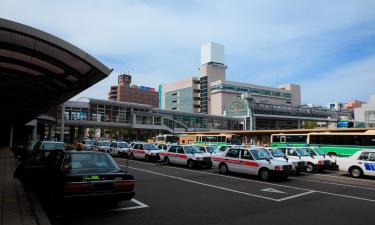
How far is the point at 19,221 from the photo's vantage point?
6758mm

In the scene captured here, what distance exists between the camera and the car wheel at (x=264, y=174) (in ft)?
48.6

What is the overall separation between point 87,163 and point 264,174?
9359 mm

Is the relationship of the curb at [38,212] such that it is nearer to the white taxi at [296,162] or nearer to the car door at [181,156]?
the car door at [181,156]

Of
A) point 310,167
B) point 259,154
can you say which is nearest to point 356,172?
point 310,167

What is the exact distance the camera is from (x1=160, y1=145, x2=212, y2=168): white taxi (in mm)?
20358

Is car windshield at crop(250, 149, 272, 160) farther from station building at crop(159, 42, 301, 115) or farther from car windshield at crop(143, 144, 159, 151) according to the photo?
station building at crop(159, 42, 301, 115)

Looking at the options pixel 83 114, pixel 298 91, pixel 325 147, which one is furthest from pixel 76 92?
pixel 298 91

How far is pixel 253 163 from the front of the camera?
1552 centimetres

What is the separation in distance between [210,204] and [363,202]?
5.05 metres

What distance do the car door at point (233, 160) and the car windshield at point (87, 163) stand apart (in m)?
9.13

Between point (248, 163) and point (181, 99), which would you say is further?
point (181, 99)

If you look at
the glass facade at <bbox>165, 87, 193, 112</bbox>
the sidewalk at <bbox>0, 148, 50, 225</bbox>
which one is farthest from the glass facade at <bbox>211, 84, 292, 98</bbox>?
the sidewalk at <bbox>0, 148, 50, 225</bbox>

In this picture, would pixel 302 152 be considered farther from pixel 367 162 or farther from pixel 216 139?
pixel 216 139

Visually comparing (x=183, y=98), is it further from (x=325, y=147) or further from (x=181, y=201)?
(x=181, y=201)
